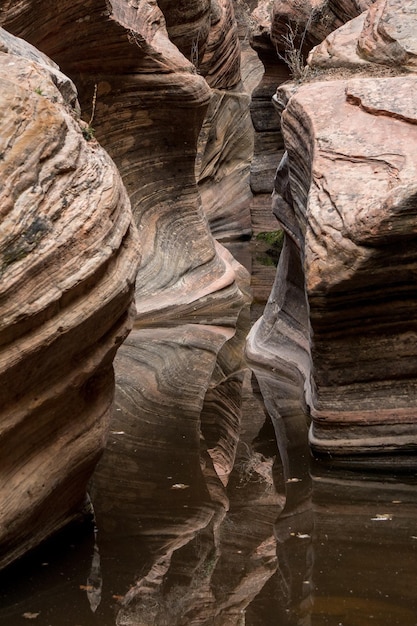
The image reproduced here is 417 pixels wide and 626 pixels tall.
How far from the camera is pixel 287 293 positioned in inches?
447

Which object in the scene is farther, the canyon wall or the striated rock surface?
the canyon wall

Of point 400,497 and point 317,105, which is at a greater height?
point 317,105

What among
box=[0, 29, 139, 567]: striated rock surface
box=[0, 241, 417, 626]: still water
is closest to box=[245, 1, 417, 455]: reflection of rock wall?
box=[0, 241, 417, 626]: still water

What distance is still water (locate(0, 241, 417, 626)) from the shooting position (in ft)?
17.1

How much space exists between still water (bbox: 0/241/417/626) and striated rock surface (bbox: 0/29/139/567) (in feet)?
1.31

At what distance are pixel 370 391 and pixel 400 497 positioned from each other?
1.06 m

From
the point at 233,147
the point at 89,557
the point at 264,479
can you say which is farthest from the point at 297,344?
the point at 233,147

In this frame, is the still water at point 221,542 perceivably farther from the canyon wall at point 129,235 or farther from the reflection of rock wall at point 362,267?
the reflection of rock wall at point 362,267

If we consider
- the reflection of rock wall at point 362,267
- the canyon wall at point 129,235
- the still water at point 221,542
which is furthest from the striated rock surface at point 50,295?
the reflection of rock wall at point 362,267

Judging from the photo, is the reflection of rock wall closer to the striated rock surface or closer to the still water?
the still water

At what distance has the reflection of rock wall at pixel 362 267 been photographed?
723cm

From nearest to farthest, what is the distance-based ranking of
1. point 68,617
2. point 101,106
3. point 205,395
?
point 68,617 < point 205,395 < point 101,106

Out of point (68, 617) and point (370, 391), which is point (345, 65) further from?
point (68, 617)

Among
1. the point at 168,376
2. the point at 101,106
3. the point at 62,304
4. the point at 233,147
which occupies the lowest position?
the point at 233,147
